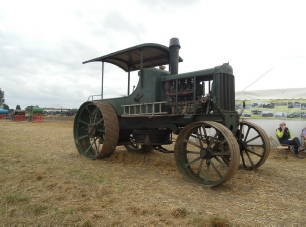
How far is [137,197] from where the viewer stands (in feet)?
11.4

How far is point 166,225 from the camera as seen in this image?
8.77 feet

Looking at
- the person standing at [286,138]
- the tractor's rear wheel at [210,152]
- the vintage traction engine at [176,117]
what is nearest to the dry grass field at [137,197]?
the tractor's rear wheel at [210,152]

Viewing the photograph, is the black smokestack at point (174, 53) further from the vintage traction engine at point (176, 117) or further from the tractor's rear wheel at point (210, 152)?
the tractor's rear wheel at point (210, 152)

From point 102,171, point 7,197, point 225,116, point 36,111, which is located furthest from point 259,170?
point 36,111

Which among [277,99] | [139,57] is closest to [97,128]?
[139,57]

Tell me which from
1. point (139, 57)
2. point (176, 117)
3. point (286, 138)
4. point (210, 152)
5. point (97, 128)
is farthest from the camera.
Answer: point (286, 138)

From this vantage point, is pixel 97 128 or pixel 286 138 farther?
pixel 286 138

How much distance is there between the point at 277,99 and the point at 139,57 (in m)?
5.30

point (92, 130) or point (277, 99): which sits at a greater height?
point (277, 99)

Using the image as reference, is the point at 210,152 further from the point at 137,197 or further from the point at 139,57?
the point at 139,57

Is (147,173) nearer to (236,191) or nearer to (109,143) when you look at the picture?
(109,143)

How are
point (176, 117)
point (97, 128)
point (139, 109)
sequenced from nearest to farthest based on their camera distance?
point (176, 117) → point (139, 109) → point (97, 128)

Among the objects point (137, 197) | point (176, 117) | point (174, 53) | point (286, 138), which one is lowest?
point (137, 197)

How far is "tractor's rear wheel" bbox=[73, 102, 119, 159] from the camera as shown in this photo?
5957mm
